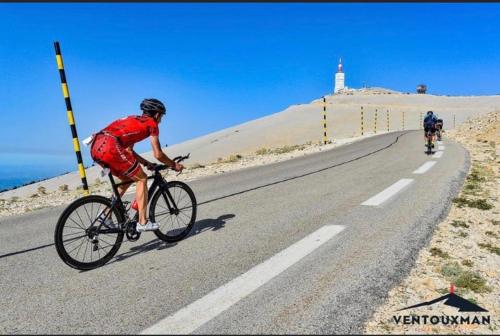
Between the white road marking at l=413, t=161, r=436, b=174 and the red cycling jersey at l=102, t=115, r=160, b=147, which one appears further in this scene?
the white road marking at l=413, t=161, r=436, b=174

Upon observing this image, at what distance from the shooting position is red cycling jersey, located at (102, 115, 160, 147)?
4.06 m

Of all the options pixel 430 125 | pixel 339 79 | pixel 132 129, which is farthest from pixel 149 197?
pixel 339 79

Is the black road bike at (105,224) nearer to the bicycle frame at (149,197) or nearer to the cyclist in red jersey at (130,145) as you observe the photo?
the bicycle frame at (149,197)

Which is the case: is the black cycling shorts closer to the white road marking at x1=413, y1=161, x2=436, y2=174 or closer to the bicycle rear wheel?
the white road marking at x1=413, y1=161, x2=436, y2=174

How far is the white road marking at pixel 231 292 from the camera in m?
2.54

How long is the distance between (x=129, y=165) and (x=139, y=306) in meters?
1.80

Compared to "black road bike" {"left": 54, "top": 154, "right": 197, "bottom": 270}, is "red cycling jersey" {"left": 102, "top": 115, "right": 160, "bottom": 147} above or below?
above

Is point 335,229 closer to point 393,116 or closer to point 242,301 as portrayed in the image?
point 242,301

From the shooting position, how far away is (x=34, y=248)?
15.4 feet

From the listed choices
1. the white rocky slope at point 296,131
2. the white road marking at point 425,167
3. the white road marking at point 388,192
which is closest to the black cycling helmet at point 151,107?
the white road marking at point 388,192

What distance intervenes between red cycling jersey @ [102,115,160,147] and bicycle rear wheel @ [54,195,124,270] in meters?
0.73

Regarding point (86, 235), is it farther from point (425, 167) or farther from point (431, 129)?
point (431, 129)

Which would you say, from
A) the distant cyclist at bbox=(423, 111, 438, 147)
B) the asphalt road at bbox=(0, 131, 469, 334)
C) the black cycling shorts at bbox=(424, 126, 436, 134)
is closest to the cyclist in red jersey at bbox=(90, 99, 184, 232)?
the asphalt road at bbox=(0, 131, 469, 334)

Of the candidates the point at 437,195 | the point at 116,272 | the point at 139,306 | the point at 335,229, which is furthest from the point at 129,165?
the point at 437,195
